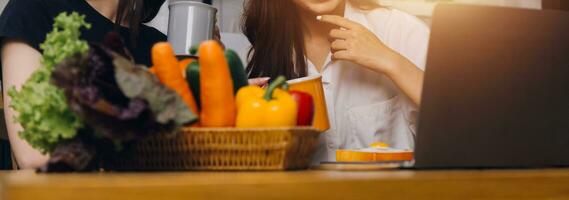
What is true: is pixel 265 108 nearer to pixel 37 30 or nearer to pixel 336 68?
pixel 37 30

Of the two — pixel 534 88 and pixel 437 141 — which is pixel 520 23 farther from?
pixel 437 141

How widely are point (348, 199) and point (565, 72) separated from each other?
411mm

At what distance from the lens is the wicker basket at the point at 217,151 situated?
2.52ft

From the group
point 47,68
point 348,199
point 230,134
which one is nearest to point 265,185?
point 348,199

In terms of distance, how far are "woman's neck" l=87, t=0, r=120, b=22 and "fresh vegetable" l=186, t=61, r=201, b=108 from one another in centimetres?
90

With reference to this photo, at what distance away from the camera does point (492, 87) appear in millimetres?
801

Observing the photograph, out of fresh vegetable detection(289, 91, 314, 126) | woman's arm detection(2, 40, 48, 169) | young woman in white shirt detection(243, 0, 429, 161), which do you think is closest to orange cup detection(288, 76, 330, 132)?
fresh vegetable detection(289, 91, 314, 126)

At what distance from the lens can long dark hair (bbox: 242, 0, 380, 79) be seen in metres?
1.80

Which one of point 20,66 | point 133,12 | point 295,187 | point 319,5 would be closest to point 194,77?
point 295,187

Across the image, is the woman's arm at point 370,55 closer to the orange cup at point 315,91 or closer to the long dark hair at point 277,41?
the long dark hair at point 277,41

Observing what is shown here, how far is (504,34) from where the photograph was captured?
0.81 m

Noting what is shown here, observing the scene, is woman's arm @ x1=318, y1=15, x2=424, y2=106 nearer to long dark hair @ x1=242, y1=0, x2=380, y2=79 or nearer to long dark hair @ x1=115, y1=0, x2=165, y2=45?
long dark hair @ x1=242, y1=0, x2=380, y2=79

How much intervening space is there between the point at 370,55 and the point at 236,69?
0.77 m

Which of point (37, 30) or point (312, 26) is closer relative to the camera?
point (37, 30)
